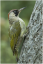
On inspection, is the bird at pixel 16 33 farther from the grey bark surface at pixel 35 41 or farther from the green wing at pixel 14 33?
the grey bark surface at pixel 35 41

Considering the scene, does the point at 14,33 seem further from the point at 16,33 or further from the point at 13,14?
the point at 13,14

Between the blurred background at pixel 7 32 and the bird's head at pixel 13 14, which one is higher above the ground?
the bird's head at pixel 13 14

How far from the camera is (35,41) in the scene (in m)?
1.79

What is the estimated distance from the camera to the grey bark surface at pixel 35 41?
1.74 meters

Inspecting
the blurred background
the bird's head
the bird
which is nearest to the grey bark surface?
the bird

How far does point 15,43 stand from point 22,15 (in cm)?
357

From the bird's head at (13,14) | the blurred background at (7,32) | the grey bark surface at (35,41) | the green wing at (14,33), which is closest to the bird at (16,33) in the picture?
the green wing at (14,33)

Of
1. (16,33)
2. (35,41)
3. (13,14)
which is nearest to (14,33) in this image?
(16,33)

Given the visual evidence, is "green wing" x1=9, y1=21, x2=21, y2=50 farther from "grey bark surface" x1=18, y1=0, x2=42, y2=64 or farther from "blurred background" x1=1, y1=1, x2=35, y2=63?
"blurred background" x1=1, y1=1, x2=35, y2=63

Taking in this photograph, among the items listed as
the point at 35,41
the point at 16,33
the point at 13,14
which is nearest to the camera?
the point at 35,41

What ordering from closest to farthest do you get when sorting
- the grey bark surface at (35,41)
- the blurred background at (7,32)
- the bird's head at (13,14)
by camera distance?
the grey bark surface at (35,41) → the bird's head at (13,14) → the blurred background at (7,32)

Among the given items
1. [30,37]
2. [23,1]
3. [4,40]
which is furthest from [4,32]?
[30,37]

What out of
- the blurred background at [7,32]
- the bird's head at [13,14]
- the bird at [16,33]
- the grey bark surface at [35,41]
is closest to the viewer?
the grey bark surface at [35,41]

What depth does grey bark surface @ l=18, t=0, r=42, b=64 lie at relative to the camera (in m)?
1.74
